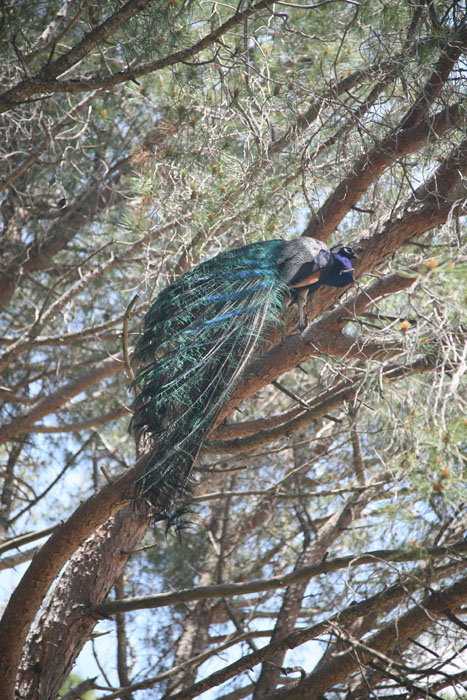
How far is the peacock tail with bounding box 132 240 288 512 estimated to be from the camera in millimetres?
2488

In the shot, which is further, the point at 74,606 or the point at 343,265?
the point at 343,265

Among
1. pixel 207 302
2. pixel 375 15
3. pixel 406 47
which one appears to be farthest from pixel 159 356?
pixel 375 15

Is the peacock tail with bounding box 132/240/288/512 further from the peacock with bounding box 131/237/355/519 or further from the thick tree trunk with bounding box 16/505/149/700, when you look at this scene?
the thick tree trunk with bounding box 16/505/149/700

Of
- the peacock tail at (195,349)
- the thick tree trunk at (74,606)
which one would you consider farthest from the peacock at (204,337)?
the thick tree trunk at (74,606)

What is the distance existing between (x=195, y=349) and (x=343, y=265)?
31.6 inches

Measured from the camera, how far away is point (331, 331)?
9.34 feet

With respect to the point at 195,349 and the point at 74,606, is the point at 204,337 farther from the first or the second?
the point at 74,606

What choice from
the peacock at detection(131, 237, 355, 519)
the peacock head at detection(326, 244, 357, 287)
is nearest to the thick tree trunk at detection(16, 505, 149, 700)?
the peacock at detection(131, 237, 355, 519)

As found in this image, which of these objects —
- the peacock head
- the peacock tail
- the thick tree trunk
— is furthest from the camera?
the peacock head

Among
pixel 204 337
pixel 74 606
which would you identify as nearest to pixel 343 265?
pixel 204 337

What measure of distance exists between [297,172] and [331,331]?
917mm

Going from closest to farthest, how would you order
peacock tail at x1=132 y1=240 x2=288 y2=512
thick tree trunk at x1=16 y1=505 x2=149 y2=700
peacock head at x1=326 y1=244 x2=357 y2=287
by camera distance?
peacock tail at x1=132 y1=240 x2=288 y2=512 < thick tree trunk at x1=16 y1=505 x2=149 y2=700 < peacock head at x1=326 y1=244 x2=357 y2=287

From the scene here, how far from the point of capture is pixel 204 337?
9.45 ft

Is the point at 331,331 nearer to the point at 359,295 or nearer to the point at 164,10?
the point at 359,295
